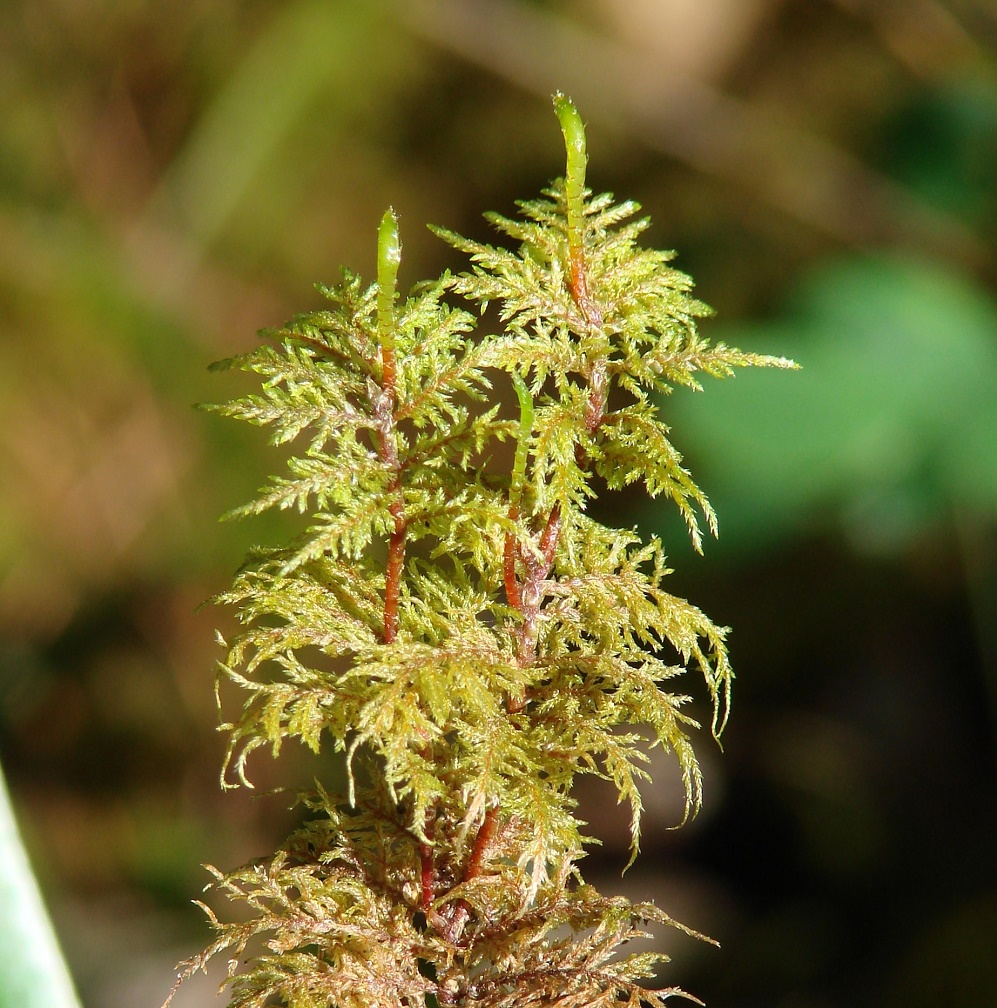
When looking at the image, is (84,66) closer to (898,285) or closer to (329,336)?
(898,285)

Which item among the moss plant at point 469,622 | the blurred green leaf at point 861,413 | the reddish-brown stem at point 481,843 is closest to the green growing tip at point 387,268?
the moss plant at point 469,622

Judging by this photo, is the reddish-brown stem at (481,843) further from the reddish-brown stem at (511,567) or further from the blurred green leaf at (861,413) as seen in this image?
the blurred green leaf at (861,413)

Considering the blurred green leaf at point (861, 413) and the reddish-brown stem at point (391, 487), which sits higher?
the blurred green leaf at point (861, 413)

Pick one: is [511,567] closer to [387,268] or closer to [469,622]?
[469,622]

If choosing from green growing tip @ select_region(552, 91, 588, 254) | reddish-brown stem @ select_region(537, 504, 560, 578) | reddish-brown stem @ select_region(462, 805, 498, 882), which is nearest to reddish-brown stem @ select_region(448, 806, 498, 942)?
reddish-brown stem @ select_region(462, 805, 498, 882)

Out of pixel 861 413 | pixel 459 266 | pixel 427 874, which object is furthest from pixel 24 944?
pixel 459 266
